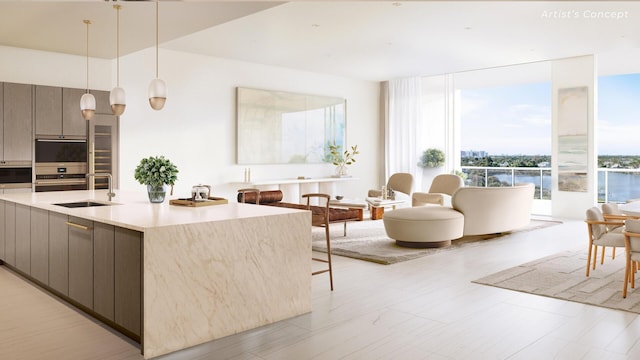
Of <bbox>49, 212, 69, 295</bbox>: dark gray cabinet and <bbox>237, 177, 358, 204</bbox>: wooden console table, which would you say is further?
<bbox>237, 177, 358, 204</bbox>: wooden console table

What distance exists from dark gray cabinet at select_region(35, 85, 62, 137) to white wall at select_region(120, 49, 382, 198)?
1.29m

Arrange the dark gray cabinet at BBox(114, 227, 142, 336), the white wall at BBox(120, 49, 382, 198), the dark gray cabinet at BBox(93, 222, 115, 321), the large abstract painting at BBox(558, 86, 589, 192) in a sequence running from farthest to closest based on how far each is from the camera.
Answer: the large abstract painting at BBox(558, 86, 589, 192) < the white wall at BBox(120, 49, 382, 198) < the dark gray cabinet at BBox(93, 222, 115, 321) < the dark gray cabinet at BBox(114, 227, 142, 336)

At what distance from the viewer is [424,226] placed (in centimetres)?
666

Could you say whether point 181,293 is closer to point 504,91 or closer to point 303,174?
point 303,174

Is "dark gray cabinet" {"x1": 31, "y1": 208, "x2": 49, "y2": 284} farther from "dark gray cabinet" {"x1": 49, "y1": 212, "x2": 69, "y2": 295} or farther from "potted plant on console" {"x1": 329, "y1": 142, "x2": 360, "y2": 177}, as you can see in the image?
"potted plant on console" {"x1": 329, "y1": 142, "x2": 360, "y2": 177}

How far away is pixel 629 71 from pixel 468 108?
463 centimetres

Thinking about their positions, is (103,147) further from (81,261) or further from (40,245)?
(81,261)

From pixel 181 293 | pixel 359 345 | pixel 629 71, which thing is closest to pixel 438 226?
pixel 359 345

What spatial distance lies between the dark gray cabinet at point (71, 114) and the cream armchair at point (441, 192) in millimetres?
5629

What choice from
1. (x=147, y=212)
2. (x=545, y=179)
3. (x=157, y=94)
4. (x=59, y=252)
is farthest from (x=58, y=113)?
(x=545, y=179)

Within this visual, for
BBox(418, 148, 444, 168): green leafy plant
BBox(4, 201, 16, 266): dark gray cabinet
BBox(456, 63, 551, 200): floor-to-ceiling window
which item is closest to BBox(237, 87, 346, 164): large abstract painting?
BBox(418, 148, 444, 168): green leafy plant

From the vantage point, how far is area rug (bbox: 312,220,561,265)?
6214 millimetres

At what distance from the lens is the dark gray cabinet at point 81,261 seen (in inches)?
147

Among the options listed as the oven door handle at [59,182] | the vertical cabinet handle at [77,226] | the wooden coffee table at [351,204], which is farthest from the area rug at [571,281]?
the oven door handle at [59,182]
